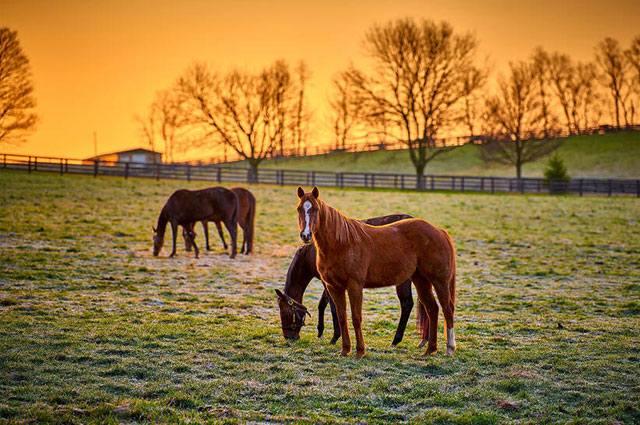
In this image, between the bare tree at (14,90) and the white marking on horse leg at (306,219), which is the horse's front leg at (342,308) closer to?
the white marking on horse leg at (306,219)

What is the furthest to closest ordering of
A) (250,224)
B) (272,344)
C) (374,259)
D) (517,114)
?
(517,114), (250,224), (272,344), (374,259)

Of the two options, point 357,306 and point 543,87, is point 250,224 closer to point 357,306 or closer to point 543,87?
point 357,306

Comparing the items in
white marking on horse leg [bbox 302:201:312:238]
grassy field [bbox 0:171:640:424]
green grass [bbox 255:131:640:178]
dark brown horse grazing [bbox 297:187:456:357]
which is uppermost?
green grass [bbox 255:131:640:178]

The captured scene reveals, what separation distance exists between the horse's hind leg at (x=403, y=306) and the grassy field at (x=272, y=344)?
0.13m

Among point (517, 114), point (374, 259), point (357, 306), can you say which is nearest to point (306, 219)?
point (374, 259)

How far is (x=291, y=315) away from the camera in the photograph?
26.9 ft

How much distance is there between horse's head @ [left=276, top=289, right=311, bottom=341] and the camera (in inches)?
321

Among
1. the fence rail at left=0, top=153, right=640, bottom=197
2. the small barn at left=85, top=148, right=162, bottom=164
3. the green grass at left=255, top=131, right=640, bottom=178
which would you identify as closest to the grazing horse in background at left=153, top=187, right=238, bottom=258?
the fence rail at left=0, top=153, right=640, bottom=197

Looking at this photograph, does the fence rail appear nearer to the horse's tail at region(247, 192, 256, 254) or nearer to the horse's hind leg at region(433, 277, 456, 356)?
the horse's tail at region(247, 192, 256, 254)

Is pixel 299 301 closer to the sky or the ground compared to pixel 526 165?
closer to the ground

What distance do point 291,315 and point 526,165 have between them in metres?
71.3

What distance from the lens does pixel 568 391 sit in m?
6.08

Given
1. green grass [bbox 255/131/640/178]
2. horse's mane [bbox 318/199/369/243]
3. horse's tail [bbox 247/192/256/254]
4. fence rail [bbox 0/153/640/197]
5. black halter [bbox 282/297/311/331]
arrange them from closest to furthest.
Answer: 1. horse's mane [bbox 318/199/369/243]
2. black halter [bbox 282/297/311/331]
3. horse's tail [bbox 247/192/256/254]
4. fence rail [bbox 0/153/640/197]
5. green grass [bbox 255/131/640/178]

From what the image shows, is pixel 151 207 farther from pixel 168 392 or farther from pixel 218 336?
pixel 168 392
